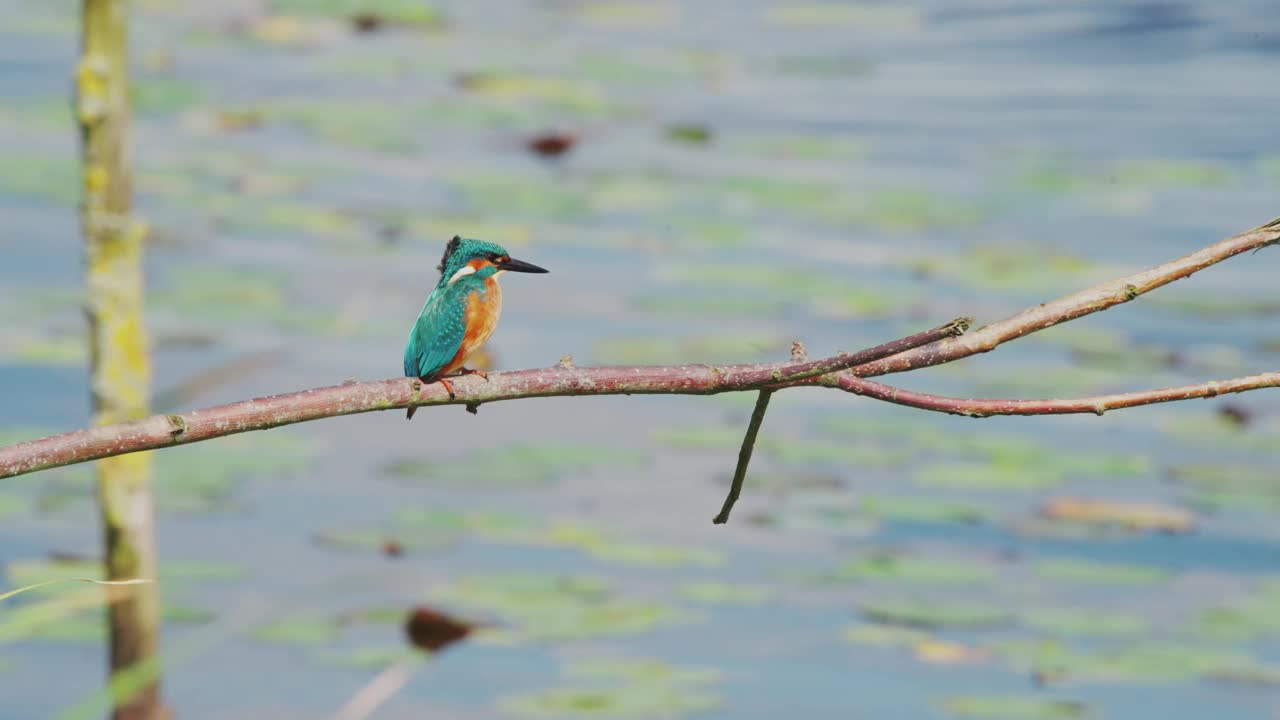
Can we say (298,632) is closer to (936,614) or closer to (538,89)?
(936,614)

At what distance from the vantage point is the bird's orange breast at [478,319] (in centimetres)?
190

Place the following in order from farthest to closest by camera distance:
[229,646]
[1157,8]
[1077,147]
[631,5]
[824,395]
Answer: [631,5], [1157,8], [1077,147], [824,395], [229,646]

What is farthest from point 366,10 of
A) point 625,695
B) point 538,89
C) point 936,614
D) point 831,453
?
point 625,695

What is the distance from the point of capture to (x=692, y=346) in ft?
21.3

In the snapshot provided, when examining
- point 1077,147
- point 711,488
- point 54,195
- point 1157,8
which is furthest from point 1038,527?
point 1157,8

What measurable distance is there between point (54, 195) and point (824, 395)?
4207 mm

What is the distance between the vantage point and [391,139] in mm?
9570

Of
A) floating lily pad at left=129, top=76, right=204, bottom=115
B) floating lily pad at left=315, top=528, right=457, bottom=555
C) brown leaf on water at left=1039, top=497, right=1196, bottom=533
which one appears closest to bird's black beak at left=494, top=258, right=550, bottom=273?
floating lily pad at left=315, top=528, right=457, bottom=555

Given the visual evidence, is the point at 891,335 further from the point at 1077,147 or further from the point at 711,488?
the point at 1077,147

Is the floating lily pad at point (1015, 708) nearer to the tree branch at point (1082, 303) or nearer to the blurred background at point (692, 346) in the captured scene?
the blurred background at point (692, 346)

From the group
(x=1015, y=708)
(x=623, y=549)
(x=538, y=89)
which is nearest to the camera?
(x=1015, y=708)

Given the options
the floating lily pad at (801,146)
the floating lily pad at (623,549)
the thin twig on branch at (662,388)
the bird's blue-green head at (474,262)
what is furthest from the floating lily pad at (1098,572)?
the floating lily pad at (801,146)

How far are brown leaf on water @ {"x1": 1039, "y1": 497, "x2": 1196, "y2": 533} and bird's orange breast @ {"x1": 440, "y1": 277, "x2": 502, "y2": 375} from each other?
374 centimetres

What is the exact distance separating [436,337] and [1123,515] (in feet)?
12.8
